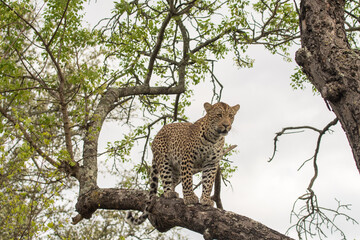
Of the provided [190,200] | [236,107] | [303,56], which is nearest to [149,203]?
[190,200]

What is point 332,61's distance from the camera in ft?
14.3

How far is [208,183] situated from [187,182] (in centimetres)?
41

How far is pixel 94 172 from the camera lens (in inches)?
328

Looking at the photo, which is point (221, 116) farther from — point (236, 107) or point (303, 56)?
point (303, 56)

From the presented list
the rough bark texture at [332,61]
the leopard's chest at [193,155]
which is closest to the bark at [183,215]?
the leopard's chest at [193,155]

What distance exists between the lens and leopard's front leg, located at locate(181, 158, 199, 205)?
275 inches

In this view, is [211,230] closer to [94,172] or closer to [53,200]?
[53,200]

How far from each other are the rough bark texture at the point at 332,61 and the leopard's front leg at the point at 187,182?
10.2 ft

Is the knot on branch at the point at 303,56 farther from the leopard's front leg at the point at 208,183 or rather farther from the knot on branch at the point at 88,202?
the knot on branch at the point at 88,202

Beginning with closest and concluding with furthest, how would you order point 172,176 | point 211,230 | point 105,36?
point 211,230 < point 172,176 < point 105,36

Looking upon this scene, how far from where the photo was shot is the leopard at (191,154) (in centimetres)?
744

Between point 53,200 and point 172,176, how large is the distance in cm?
235

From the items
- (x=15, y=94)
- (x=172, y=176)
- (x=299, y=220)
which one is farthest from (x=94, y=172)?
(x=299, y=220)

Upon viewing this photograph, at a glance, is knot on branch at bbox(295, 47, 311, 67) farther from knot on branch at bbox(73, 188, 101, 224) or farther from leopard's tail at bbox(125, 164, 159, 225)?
knot on branch at bbox(73, 188, 101, 224)
